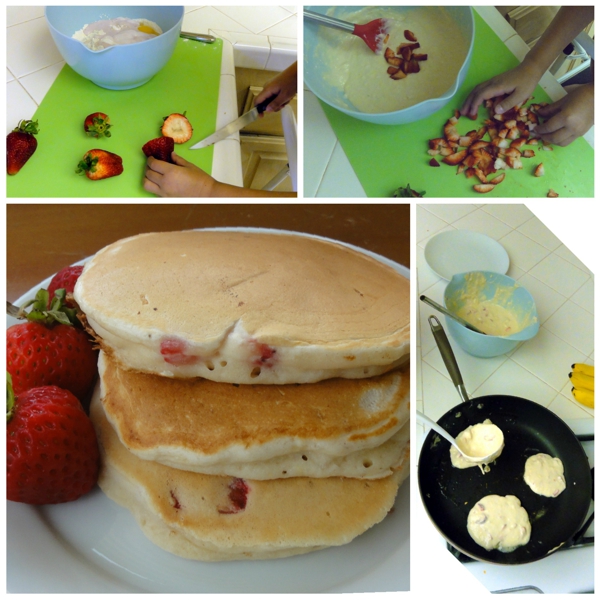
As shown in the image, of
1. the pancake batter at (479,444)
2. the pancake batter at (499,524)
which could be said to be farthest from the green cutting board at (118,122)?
the pancake batter at (499,524)

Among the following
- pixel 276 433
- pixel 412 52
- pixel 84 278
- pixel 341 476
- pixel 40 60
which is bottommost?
pixel 341 476

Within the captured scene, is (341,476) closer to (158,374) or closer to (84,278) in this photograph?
(158,374)

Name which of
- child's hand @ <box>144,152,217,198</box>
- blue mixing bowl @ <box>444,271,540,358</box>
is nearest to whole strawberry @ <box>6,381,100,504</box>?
child's hand @ <box>144,152,217,198</box>

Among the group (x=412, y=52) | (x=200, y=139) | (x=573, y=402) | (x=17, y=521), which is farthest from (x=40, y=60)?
(x=573, y=402)

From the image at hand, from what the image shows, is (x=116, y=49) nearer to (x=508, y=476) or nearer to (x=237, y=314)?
(x=237, y=314)

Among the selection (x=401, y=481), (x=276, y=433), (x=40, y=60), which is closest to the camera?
(x=276, y=433)

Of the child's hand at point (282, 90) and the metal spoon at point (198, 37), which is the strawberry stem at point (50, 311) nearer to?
the child's hand at point (282, 90)

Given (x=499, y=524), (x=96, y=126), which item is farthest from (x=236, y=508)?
(x=96, y=126)
